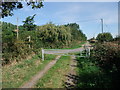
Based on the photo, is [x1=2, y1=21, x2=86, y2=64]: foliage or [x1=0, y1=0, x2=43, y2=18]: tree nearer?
[x1=0, y1=0, x2=43, y2=18]: tree

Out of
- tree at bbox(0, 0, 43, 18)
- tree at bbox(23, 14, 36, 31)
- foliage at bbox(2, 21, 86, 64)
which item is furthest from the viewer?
tree at bbox(23, 14, 36, 31)

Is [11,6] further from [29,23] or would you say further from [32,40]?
[29,23]

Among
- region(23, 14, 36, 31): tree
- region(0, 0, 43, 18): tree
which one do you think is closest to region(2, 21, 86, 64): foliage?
region(23, 14, 36, 31): tree

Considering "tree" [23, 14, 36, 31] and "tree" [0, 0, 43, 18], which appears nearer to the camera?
"tree" [0, 0, 43, 18]

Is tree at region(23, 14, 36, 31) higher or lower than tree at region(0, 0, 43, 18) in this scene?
higher

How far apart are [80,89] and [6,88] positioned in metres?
2.72

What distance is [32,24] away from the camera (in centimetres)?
3428

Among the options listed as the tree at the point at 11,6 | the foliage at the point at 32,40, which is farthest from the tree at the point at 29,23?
the tree at the point at 11,6

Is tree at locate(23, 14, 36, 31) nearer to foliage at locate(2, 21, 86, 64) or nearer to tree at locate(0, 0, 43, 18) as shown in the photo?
foliage at locate(2, 21, 86, 64)

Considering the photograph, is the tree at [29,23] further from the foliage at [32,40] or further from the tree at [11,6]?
the tree at [11,6]

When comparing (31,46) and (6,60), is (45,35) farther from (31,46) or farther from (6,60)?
(6,60)

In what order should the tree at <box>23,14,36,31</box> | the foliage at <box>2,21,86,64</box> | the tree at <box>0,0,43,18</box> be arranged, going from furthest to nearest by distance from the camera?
the tree at <box>23,14,36,31</box> → the foliage at <box>2,21,86,64</box> → the tree at <box>0,0,43,18</box>

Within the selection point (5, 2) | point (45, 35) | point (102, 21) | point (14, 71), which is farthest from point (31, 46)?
point (102, 21)

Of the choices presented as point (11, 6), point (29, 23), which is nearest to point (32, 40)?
point (11, 6)
